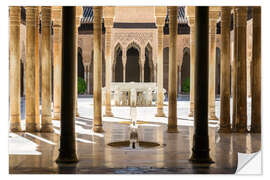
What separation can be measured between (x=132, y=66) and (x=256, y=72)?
73.4 feet

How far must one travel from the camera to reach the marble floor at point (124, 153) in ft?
15.1

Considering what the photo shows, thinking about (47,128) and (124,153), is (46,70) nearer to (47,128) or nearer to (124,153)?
(47,128)

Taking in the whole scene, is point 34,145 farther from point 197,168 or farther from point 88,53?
point 88,53

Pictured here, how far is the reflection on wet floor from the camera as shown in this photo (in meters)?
4.61

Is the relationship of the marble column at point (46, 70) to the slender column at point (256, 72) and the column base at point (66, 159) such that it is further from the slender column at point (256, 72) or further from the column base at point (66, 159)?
the slender column at point (256, 72)

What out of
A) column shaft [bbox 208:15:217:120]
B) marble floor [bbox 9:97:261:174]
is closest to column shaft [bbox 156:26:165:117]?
column shaft [bbox 208:15:217:120]

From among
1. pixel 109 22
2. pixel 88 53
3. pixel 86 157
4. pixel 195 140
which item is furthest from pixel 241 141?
pixel 88 53

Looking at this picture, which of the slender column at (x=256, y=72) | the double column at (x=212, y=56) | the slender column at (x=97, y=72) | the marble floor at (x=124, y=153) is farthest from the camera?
the double column at (x=212, y=56)

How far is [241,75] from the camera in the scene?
770cm

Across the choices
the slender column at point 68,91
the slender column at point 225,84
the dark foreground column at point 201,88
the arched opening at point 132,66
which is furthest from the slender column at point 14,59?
the arched opening at point 132,66

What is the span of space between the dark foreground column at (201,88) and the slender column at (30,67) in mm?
3959

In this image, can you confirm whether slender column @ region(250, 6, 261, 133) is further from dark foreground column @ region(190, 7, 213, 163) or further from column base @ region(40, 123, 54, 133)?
column base @ region(40, 123, 54, 133)
